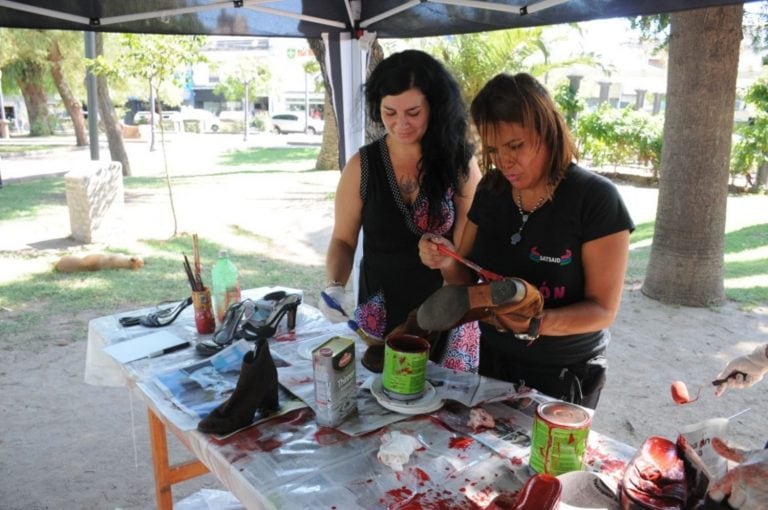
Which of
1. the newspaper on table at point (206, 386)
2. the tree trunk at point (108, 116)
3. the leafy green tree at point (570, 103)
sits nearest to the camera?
the newspaper on table at point (206, 386)

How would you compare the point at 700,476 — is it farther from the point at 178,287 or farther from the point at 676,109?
the point at 178,287

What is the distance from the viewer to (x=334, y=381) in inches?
51.7

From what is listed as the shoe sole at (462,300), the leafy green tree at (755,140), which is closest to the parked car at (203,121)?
the leafy green tree at (755,140)

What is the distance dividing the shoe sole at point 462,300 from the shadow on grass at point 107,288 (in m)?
3.34

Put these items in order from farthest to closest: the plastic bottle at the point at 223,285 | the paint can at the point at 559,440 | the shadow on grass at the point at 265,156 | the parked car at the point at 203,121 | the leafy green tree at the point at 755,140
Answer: the parked car at the point at 203,121 < the shadow on grass at the point at 265,156 < the leafy green tree at the point at 755,140 < the plastic bottle at the point at 223,285 < the paint can at the point at 559,440

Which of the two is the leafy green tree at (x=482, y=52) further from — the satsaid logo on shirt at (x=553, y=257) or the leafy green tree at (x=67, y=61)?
the leafy green tree at (x=67, y=61)

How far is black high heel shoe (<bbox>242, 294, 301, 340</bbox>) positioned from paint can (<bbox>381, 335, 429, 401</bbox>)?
61 centimetres

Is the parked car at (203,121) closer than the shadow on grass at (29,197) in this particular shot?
No

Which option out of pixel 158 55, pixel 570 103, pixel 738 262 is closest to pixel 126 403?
pixel 158 55

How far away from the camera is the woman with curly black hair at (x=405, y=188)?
6.24 ft

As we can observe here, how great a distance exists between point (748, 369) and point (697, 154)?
413 cm

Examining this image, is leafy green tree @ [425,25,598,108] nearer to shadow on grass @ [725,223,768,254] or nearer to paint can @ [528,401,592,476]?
shadow on grass @ [725,223,768,254]

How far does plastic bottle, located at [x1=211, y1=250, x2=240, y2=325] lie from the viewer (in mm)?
2037

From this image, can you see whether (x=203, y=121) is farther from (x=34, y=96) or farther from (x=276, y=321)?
(x=276, y=321)
